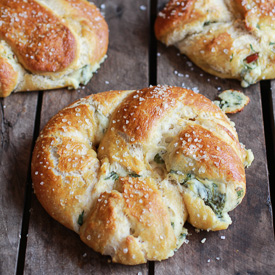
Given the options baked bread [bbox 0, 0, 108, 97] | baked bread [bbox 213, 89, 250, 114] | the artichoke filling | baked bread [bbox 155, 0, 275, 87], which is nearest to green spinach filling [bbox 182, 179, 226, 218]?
the artichoke filling

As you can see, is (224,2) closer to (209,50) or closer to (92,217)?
(209,50)

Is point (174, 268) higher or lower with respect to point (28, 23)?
lower

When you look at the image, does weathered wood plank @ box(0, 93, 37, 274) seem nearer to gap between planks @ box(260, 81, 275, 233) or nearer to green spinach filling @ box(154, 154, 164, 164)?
green spinach filling @ box(154, 154, 164, 164)

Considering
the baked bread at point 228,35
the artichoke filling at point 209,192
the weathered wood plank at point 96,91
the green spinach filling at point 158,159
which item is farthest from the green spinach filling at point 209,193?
the baked bread at point 228,35

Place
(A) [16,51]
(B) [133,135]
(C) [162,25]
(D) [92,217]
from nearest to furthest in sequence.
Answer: (D) [92,217]
(B) [133,135]
(A) [16,51]
(C) [162,25]

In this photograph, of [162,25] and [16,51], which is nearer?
[16,51]

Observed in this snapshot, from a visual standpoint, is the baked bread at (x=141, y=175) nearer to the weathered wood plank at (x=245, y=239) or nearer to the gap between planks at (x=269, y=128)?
the weathered wood plank at (x=245, y=239)

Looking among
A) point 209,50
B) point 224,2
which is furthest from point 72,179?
point 224,2
